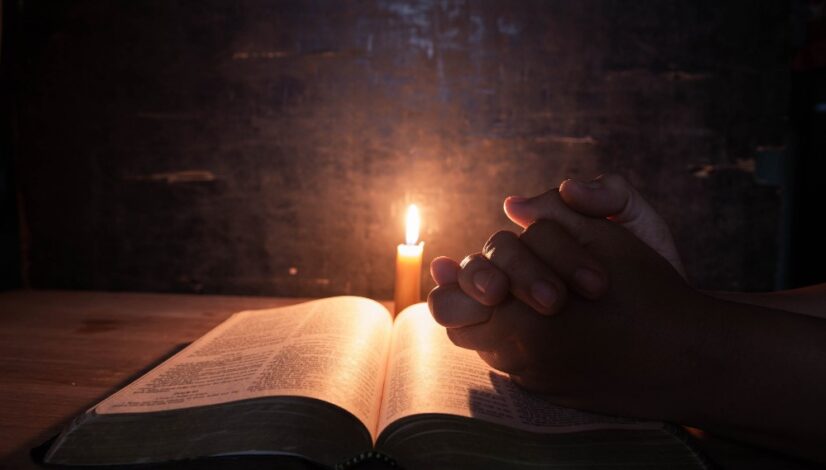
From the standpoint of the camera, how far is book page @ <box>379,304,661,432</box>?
52 centimetres

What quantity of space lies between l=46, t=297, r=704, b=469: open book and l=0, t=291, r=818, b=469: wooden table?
91mm

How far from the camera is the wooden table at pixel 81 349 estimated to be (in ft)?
1.83

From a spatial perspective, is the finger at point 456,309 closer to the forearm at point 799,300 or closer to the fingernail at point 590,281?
the fingernail at point 590,281

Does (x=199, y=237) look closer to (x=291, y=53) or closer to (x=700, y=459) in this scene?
(x=291, y=53)

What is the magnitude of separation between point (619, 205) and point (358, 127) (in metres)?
0.75

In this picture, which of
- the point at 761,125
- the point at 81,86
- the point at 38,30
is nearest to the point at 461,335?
the point at 761,125

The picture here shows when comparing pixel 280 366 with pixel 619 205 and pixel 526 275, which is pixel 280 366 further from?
pixel 619 205

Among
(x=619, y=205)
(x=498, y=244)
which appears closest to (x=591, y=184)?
(x=619, y=205)

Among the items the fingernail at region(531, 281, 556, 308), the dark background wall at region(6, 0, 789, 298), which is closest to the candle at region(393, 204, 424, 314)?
the dark background wall at region(6, 0, 789, 298)

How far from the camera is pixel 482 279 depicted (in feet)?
1.78

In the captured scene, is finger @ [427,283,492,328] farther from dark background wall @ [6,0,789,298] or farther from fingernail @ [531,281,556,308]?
dark background wall @ [6,0,789,298]

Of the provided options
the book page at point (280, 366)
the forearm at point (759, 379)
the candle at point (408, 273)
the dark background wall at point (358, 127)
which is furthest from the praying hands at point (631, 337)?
the dark background wall at point (358, 127)

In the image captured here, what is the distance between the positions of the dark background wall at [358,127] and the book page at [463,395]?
64 centimetres

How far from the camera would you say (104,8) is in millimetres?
1258
